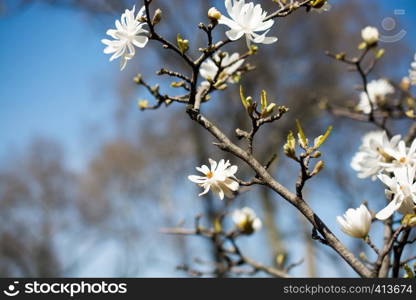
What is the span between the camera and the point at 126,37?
630mm

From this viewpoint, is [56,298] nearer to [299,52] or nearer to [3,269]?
[299,52]

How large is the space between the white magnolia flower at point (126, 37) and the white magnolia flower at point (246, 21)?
Result: 0.14 metres

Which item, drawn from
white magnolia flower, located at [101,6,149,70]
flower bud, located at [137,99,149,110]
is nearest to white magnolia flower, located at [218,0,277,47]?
white magnolia flower, located at [101,6,149,70]

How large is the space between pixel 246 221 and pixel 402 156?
1.87ft

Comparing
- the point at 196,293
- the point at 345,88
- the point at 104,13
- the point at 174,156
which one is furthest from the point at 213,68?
the point at 174,156

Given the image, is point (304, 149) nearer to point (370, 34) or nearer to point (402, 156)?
point (402, 156)

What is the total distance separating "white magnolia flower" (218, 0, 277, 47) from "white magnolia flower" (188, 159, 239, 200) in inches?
7.9

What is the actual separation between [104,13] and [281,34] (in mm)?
2710

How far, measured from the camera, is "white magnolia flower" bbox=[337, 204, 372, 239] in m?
0.61

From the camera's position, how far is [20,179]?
10.6 m

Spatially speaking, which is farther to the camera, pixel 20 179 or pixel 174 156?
pixel 20 179

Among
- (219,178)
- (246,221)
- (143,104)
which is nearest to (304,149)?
(219,178)

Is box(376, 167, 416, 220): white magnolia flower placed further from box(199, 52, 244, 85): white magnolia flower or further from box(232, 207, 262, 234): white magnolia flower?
box(232, 207, 262, 234): white magnolia flower

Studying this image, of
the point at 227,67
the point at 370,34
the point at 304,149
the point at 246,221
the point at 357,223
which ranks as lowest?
the point at 357,223
